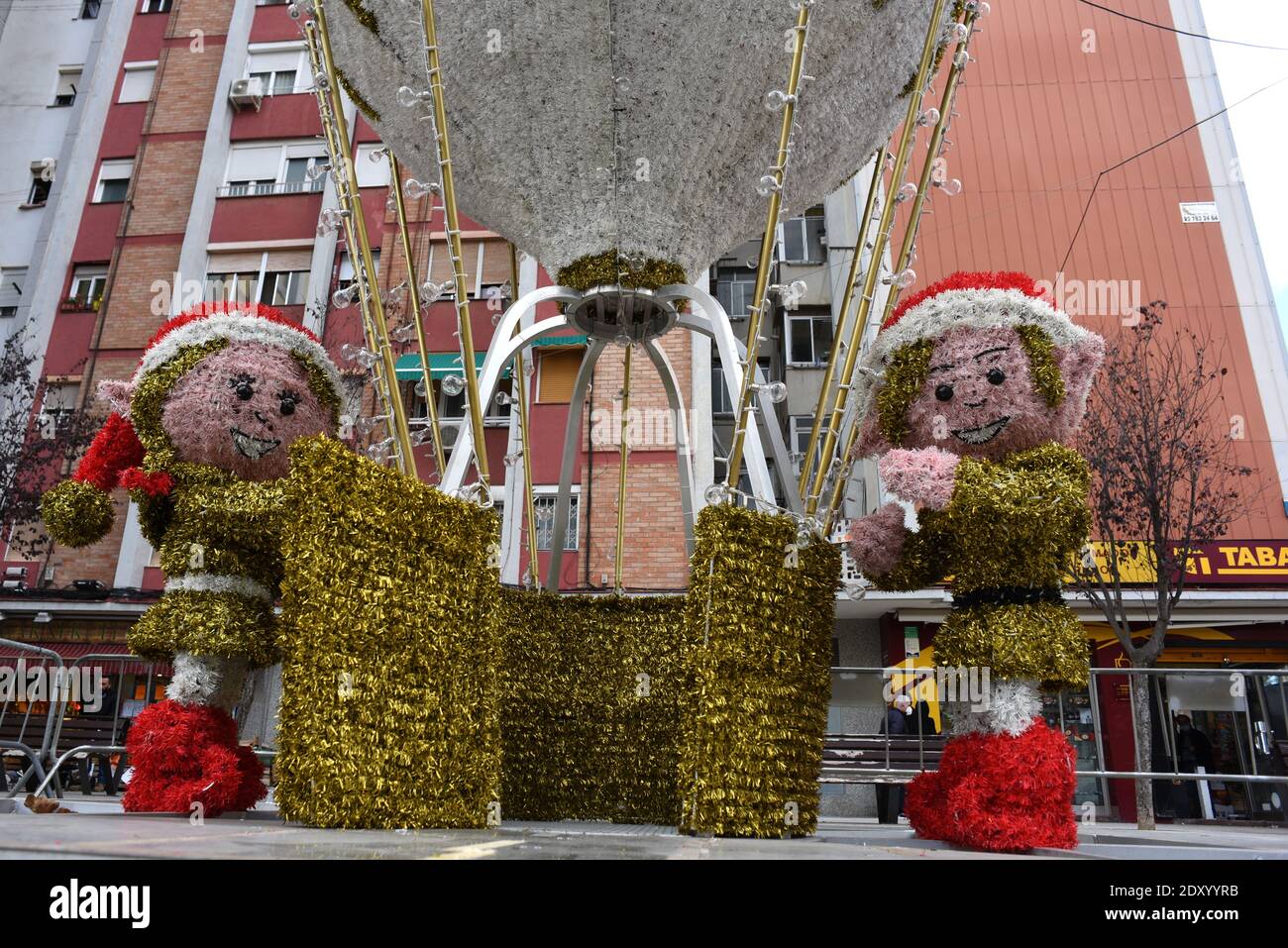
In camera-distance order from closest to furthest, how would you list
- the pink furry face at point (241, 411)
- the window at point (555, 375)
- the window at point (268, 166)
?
the pink furry face at point (241, 411), the window at point (555, 375), the window at point (268, 166)

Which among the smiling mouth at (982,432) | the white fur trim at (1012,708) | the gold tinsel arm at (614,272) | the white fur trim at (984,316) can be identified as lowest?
the white fur trim at (1012,708)

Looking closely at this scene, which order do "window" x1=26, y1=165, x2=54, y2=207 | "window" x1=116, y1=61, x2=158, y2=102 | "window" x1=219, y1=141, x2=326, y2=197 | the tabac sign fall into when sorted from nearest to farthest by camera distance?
the tabac sign → "window" x1=219, y1=141, x2=326, y2=197 → "window" x1=26, y1=165, x2=54, y2=207 → "window" x1=116, y1=61, x2=158, y2=102

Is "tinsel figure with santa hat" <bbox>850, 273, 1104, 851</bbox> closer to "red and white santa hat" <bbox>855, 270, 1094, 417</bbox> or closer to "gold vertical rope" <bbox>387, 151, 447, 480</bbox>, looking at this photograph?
"red and white santa hat" <bbox>855, 270, 1094, 417</bbox>

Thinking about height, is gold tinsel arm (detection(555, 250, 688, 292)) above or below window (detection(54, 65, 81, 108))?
below

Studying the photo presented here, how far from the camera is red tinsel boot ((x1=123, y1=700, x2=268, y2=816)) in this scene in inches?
190

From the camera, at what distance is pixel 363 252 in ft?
14.0

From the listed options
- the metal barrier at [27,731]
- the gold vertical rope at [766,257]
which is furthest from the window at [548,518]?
the gold vertical rope at [766,257]

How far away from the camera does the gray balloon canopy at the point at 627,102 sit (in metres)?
4.27

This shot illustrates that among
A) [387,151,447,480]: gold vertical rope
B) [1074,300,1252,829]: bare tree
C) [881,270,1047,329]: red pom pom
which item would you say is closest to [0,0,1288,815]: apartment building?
[1074,300,1252,829]: bare tree

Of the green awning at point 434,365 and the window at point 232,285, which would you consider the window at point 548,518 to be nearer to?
the green awning at point 434,365

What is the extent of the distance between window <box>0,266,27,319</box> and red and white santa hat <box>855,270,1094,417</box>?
19433 millimetres

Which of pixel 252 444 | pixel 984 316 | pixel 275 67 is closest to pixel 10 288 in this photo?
pixel 275 67

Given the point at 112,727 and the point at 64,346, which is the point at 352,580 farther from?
the point at 64,346

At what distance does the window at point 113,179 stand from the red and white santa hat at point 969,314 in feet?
62.5
